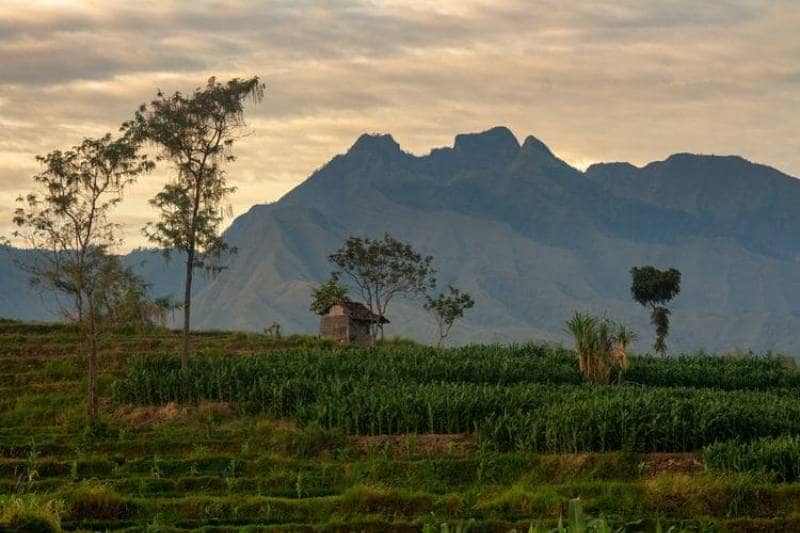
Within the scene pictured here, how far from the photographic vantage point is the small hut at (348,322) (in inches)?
3019

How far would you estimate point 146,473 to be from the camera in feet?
114

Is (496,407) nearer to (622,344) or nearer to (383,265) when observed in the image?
(622,344)

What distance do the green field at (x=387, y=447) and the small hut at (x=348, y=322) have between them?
72.0 ft

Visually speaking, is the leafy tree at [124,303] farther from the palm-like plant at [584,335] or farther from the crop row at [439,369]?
the palm-like plant at [584,335]

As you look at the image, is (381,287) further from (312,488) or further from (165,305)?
(312,488)

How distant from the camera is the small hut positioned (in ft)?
252

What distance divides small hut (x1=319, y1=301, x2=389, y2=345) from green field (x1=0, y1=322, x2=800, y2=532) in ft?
72.0

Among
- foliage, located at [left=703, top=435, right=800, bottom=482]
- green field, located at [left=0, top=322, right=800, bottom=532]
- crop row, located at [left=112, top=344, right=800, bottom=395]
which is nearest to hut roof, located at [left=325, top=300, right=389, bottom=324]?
crop row, located at [left=112, top=344, right=800, bottom=395]

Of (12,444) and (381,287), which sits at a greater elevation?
(381,287)

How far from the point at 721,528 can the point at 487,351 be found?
30.8 metres

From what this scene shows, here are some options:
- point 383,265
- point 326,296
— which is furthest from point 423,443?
point 383,265

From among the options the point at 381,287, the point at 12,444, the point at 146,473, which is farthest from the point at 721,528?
the point at 381,287

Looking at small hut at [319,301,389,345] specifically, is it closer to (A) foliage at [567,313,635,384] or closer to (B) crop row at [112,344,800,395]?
(B) crop row at [112,344,800,395]

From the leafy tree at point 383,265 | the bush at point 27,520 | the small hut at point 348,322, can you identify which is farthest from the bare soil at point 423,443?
the leafy tree at point 383,265
